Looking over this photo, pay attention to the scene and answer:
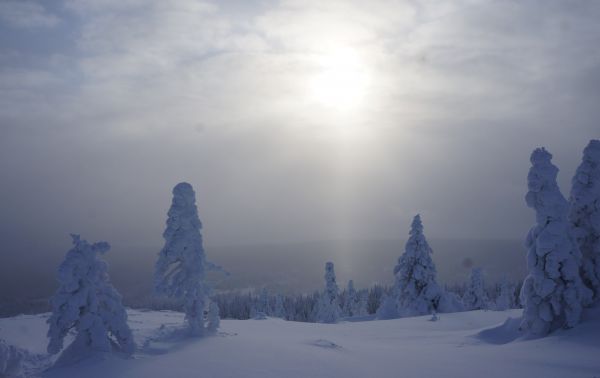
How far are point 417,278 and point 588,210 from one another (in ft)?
75.9

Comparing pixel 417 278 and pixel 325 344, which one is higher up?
pixel 417 278

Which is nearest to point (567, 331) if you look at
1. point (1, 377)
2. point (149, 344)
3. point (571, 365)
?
point (571, 365)

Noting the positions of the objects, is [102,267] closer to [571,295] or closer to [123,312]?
[123,312]

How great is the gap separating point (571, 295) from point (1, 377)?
2220 cm

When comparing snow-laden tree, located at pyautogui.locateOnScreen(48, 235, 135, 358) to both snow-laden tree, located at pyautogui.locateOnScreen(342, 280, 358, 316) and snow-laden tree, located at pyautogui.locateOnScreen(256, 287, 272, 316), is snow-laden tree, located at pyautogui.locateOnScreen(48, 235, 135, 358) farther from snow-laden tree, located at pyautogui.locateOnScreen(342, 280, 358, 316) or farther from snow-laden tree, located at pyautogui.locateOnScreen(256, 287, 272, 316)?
snow-laden tree, located at pyautogui.locateOnScreen(256, 287, 272, 316)

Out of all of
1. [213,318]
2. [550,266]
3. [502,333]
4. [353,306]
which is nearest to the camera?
[213,318]

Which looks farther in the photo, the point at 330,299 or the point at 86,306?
the point at 330,299

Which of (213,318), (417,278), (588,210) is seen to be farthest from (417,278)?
(213,318)

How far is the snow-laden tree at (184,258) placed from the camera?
64.1ft

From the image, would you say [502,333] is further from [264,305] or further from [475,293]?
[264,305]

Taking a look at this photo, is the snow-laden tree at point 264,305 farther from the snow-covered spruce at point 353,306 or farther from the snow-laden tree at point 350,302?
the snow-covered spruce at point 353,306

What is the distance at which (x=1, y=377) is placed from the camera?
1210 cm

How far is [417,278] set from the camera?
4281cm

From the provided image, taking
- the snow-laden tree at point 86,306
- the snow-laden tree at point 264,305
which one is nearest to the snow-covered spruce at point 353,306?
the snow-laden tree at point 264,305
